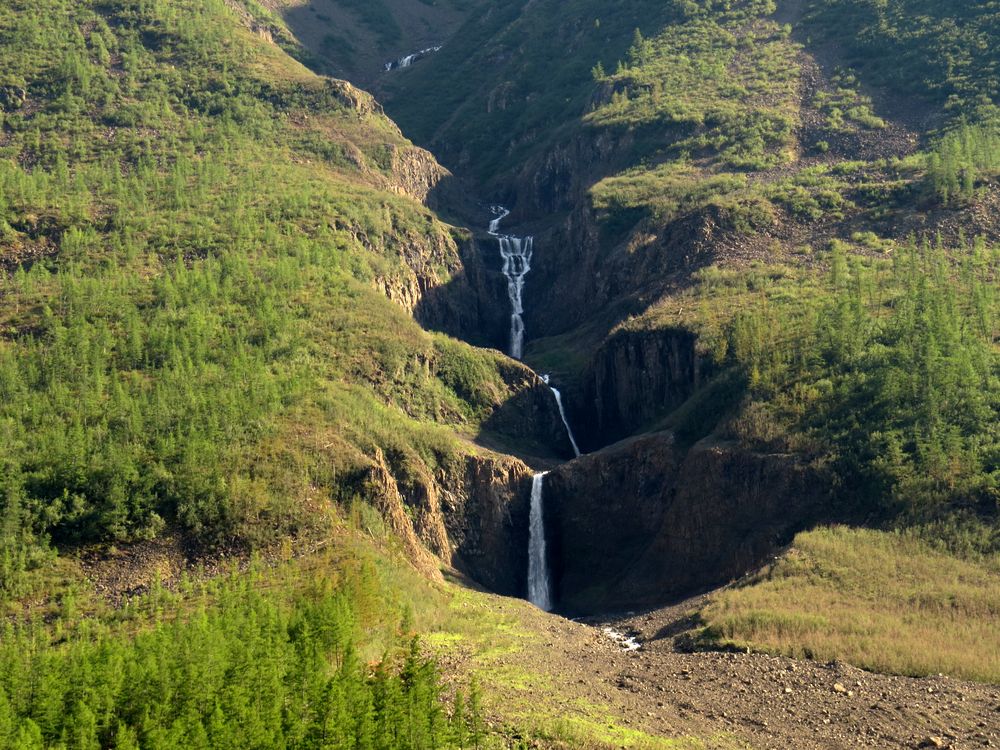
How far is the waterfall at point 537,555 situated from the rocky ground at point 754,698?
27855 millimetres

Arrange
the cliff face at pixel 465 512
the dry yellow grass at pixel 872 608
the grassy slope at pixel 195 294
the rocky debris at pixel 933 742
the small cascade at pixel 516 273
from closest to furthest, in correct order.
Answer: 1. the rocky debris at pixel 933 742
2. the dry yellow grass at pixel 872 608
3. the grassy slope at pixel 195 294
4. the cliff face at pixel 465 512
5. the small cascade at pixel 516 273

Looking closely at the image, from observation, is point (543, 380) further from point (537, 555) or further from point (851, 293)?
point (851, 293)

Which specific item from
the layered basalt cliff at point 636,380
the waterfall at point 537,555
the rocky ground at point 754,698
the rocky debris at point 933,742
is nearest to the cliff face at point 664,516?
the waterfall at point 537,555

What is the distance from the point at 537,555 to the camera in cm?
11181

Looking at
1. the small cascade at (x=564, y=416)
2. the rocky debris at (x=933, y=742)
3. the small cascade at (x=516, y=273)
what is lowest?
the rocky debris at (x=933, y=742)

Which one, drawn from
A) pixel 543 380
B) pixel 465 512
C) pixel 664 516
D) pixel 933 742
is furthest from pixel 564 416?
pixel 933 742

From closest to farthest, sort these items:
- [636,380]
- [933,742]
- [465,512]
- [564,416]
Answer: [933,742] < [465,512] < [636,380] < [564,416]

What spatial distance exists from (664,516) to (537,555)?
13.5m

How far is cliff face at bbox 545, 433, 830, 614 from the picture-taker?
9750 cm

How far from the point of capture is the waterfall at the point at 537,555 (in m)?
109

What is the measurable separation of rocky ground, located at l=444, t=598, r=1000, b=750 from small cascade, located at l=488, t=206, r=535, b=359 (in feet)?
296

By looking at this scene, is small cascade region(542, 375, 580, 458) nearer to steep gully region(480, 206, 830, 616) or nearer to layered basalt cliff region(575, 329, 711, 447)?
layered basalt cliff region(575, 329, 711, 447)

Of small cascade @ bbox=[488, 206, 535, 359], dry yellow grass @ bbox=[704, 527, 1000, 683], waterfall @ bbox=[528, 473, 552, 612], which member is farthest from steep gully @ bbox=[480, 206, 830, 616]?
small cascade @ bbox=[488, 206, 535, 359]

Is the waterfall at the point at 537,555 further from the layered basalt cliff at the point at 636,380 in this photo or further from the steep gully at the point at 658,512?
the layered basalt cliff at the point at 636,380
